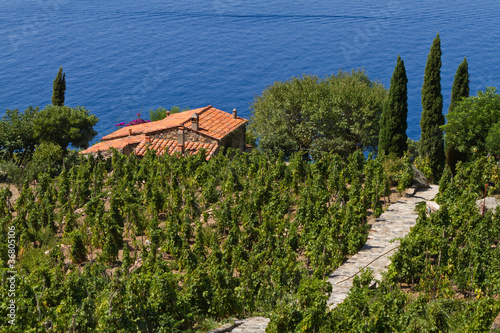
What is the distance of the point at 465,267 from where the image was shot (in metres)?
16.3

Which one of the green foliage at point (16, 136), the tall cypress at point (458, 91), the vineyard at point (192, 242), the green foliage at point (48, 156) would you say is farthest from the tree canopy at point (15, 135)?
the tall cypress at point (458, 91)

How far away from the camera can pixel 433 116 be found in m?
34.3

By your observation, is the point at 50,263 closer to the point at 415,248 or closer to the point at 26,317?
the point at 26,317

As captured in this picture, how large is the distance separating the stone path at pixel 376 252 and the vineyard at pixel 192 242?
0.46m

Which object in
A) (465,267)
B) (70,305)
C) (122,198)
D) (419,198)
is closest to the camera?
(70,305)

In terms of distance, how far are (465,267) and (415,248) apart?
151cm

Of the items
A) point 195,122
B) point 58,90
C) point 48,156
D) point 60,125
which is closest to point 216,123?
point 195,122

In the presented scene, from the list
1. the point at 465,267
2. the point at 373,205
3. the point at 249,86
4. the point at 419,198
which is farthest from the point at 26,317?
the point at 249,86

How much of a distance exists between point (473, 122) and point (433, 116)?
238 centimetres

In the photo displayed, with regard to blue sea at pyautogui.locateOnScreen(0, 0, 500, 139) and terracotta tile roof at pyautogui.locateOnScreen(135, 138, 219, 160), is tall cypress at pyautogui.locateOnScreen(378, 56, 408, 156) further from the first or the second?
blue sea at pyautogui.locateOnScreen(0, 0, 500, 139)

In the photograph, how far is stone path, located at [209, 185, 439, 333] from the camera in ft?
44.6

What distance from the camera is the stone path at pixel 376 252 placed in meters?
13.6

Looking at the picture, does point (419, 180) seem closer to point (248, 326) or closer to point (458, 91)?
point (248, 326)

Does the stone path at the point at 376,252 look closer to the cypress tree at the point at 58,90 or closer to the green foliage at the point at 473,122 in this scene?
the green foliage at the point at 473,122
